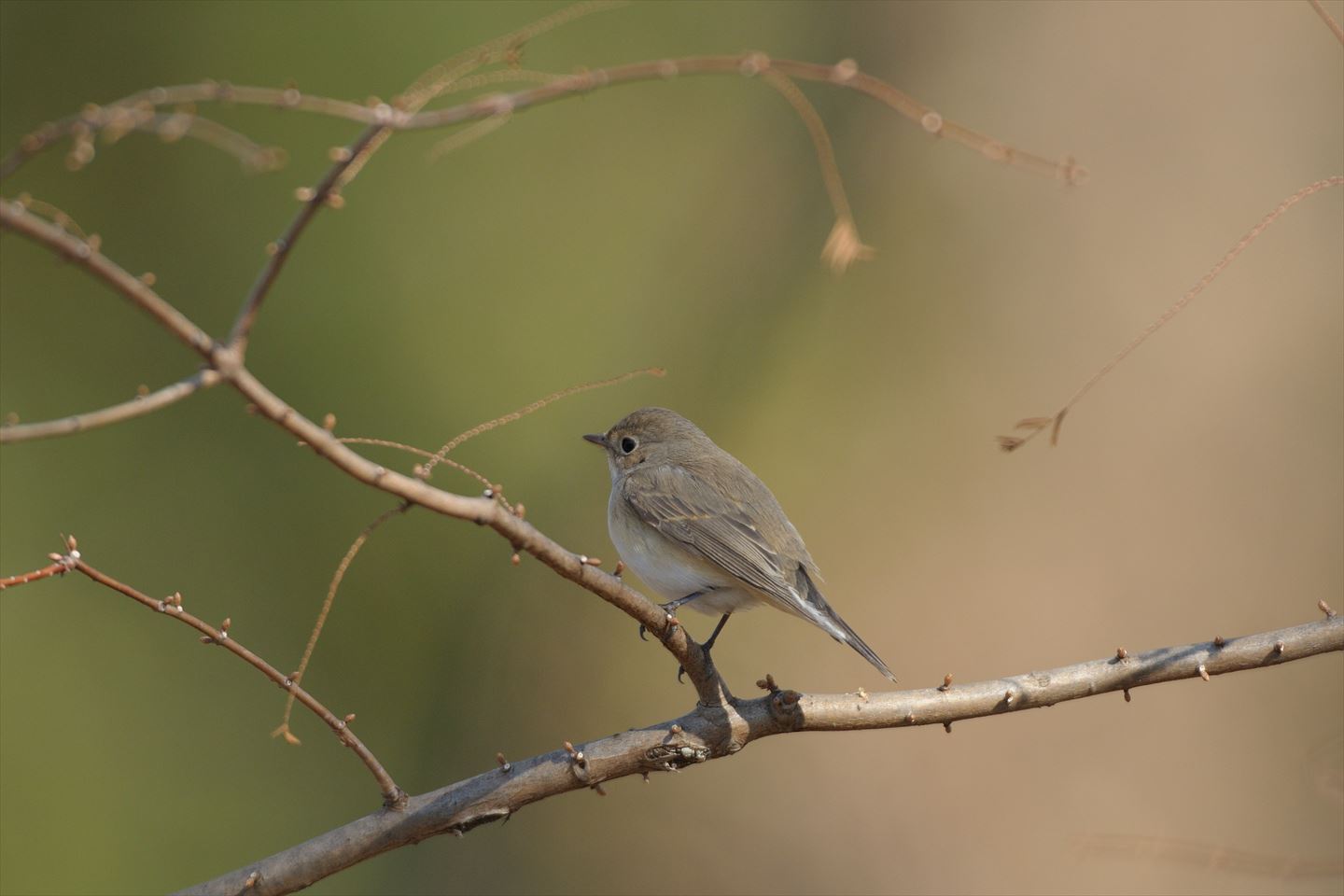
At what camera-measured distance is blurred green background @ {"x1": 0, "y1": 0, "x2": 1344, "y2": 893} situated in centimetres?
539

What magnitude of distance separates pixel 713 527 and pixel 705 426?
296 centimetres

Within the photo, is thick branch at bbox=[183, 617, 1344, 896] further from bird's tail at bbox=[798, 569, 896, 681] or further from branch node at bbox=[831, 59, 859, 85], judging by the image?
branch node at bbox=[831, 59, 859, 85]

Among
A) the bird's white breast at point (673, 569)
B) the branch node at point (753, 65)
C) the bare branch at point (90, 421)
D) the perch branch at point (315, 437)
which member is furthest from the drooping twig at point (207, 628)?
the bird's white breast at point (673, 569)

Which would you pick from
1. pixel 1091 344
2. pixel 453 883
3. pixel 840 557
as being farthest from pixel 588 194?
pixel 453 883

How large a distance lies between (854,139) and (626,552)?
4.36m

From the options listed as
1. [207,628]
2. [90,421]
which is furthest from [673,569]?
[90,421]

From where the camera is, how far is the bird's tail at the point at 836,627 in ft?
11.1

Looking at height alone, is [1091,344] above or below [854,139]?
below

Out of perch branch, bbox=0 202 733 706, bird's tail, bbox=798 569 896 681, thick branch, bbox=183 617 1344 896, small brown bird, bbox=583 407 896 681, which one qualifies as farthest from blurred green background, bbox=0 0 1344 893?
perch branch, bbox=0 202 733 706

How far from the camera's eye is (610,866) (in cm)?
657

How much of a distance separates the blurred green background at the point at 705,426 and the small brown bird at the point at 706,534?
153 cm

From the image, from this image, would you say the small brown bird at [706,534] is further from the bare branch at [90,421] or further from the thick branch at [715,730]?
the bare branch at [90,421]

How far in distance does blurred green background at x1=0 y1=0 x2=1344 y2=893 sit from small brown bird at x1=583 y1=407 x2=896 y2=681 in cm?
153

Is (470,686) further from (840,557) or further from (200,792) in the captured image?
(840,557)
